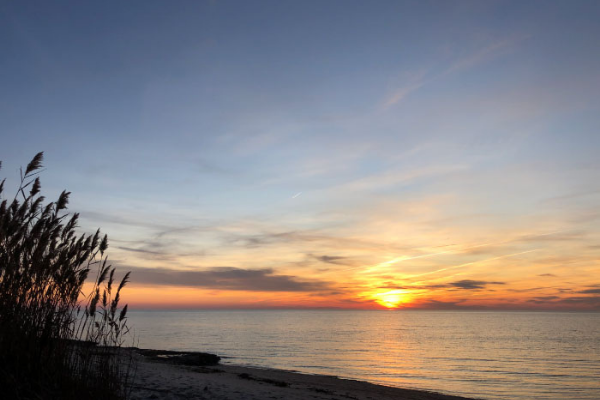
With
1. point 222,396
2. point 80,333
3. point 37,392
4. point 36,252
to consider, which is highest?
point 36,252

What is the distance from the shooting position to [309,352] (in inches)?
1925

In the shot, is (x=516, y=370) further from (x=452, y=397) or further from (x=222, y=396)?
(x=222, y=396)

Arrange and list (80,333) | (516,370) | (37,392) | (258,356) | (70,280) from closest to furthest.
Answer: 1. (37,392)
2. (70,280)
3. (80,333)
4. (516,370)
5. (258,356)

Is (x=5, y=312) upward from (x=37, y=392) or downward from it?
upward

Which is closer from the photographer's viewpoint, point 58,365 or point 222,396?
point 58,365

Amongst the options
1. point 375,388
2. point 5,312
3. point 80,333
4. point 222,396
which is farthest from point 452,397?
point 5,312

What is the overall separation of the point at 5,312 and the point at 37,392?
1320mm

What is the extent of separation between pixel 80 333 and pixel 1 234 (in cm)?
251

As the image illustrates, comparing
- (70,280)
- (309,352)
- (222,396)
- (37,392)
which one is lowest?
Result: (309,352)

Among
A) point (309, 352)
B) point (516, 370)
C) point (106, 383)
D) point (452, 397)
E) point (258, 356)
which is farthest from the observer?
point (309, 352)

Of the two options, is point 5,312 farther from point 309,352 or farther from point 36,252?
point 309,352

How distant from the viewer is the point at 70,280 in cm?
662

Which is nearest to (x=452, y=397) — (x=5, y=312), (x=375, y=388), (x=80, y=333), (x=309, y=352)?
Result: (x=375, y=388)

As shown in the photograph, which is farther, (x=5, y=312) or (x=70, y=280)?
(x=70, y=280)
